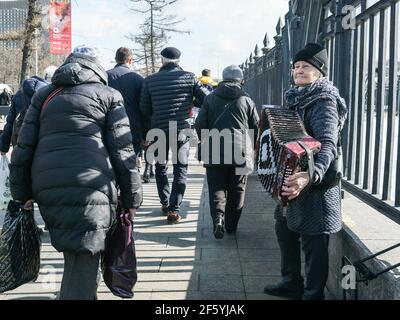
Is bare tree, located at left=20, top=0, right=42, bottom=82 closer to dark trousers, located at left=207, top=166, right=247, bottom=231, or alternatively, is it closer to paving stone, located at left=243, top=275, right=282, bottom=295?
dark trousers, located at left=207, top=166, right=247, bottom=231

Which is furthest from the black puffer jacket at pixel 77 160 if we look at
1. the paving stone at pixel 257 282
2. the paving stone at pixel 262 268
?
the paving stone at pixel 262 268

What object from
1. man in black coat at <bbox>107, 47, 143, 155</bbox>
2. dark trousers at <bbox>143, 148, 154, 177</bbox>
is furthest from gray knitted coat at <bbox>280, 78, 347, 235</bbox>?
dark trousers at <bbox>143, 148, 154, 177</bbox>

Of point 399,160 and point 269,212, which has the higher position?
point 399,160

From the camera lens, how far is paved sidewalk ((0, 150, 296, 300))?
3.89 metres

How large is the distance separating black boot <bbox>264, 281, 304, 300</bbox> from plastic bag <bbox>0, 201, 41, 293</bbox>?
1680 mm

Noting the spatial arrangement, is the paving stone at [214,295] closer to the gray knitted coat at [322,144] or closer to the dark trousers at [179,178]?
the gray knitted coat at [322,144]

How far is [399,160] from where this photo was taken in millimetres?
3018

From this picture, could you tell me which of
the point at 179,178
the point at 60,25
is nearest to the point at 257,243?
the point at 179,178

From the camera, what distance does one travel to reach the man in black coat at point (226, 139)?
216 inches

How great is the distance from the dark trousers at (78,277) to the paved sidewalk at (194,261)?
0.71 meters
